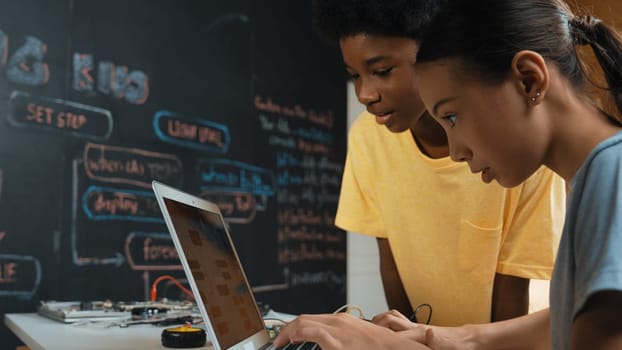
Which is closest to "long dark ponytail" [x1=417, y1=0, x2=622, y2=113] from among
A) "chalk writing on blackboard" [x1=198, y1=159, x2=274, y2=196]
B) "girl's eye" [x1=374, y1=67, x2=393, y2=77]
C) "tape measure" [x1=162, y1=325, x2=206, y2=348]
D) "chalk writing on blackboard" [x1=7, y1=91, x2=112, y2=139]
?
"girl's eye" [x1=374, y1=67, x2=393, y2=77]

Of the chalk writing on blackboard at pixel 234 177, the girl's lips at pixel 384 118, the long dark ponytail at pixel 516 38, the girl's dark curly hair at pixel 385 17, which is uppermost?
the girl's dark curly hair at pixel 385 17

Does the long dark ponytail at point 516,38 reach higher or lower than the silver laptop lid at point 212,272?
higher

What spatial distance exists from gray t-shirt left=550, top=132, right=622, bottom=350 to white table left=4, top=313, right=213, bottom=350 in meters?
0.71

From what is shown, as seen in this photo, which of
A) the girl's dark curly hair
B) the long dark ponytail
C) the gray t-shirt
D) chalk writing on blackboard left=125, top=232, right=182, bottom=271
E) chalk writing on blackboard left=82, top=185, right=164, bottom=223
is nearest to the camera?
the gray t-shirt

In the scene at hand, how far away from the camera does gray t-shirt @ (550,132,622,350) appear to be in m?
0.53

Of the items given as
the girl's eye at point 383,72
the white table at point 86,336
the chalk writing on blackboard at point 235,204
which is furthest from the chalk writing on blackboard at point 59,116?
the girl's eye at point 383,72

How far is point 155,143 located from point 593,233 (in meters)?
2.22

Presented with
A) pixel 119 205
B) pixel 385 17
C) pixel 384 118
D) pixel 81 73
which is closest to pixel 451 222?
pixel 384 118

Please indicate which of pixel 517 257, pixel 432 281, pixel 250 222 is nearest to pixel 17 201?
pixel 250 222

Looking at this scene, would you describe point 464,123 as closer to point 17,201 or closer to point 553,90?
point 553,90

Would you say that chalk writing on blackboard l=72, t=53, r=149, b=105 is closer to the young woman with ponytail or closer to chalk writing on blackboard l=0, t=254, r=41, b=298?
chalk writing on blackboard l=0, t=254, r=41, b=298

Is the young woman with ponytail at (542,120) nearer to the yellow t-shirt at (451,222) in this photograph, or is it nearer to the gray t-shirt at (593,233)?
the gray t-shirt at (593,233)

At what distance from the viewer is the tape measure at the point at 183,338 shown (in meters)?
1.08

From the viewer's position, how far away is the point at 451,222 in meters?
1.29
